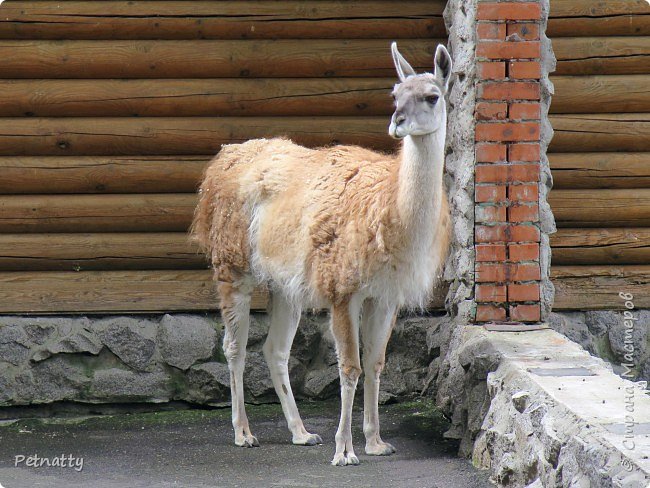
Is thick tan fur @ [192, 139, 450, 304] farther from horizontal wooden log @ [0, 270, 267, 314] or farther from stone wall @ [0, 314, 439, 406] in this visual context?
stone wall @ [0, 314, 439, 406]

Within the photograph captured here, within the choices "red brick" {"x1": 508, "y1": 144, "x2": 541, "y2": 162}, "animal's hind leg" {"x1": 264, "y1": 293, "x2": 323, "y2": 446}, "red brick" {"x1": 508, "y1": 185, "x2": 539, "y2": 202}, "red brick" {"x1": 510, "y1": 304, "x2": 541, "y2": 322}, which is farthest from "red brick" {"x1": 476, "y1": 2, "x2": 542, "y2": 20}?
"animal's hind leg" {"x1": 264, "y1": 293, "x2": 323, "y2": 446}

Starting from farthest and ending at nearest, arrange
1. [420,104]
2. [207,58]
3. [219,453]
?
[207,58] < [219,453] < [420,104]

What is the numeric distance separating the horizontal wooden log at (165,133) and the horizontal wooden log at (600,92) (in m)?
1.22

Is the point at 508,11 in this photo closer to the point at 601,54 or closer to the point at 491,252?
the point at 601,54

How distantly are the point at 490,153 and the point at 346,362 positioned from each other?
154 centimetres

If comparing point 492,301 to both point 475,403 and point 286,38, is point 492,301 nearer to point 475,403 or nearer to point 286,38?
point 475,403

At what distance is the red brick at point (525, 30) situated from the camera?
227 inches

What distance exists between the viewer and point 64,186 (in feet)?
22.4

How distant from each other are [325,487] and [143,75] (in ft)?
10.7

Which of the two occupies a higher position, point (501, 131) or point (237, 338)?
point (501, 131)

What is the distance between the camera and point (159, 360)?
6859mm

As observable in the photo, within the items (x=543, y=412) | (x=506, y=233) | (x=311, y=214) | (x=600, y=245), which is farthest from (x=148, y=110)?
(x=543, y=412)

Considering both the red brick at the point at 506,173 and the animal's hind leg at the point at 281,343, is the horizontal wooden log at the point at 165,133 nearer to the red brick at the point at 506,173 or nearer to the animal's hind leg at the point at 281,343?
the red brick at the point at 506,173

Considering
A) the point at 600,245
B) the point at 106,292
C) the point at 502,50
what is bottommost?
the point at 106,292
